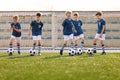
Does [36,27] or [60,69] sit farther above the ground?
[36,27]

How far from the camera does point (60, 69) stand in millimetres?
8648

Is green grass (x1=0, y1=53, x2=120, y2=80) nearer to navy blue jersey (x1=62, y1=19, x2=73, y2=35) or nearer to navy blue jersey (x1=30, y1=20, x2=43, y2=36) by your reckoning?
navy blue jersey (x1=62, y1=19, x2=73, y2=35)

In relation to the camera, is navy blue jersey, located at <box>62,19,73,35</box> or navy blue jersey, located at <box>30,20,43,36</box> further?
navy blue jersey, located at <box>30,20,43,36</box>

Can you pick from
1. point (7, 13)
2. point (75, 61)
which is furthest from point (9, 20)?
point (75, 61)

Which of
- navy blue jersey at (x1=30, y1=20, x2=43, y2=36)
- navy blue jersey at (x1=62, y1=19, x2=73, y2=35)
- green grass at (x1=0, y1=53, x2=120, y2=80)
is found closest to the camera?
green grass at (x1=0, y1=53, x2=120, y2=80)

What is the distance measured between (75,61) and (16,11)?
7.77m

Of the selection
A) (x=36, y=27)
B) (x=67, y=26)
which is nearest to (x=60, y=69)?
(x=67, y=26)

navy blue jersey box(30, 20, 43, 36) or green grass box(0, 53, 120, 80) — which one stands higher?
navy blue jersey box(30, 20, 43, 36)

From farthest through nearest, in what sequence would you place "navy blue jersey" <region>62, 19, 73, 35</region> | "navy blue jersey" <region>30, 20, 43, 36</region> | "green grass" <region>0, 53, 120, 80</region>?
1. "navy blue jersey" <region>30, 20, 43, 36</region>
2. "navy blue jersey" <region>62, 19, 73, 35</region>
3. "green grass" <region>0, 53, 120, 80</region>

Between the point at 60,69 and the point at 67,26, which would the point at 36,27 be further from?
the point at 60,69

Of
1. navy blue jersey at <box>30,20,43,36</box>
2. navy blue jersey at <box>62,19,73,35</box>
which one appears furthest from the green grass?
navy blue jersey at <box>30,20,43,36</box>

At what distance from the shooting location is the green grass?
790cm
